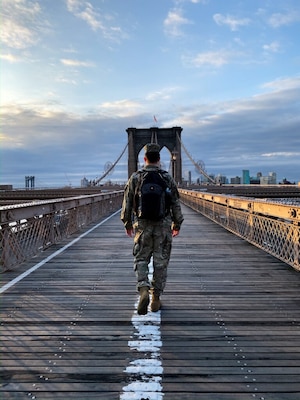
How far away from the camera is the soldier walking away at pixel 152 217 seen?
421 centimetres

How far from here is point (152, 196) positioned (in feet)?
13.7

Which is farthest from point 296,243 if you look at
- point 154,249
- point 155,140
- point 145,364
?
point 155,140

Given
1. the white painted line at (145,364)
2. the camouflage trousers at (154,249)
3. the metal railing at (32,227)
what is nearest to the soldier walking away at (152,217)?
the camouflage trousers at (154,249)

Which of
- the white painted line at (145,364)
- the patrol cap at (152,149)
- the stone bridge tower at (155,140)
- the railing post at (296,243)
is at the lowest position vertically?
the white painted line at (145,364)

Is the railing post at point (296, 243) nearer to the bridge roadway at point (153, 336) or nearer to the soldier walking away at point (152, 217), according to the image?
the bridge roadway at point (153, 336)

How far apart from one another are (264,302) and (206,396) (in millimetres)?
2316

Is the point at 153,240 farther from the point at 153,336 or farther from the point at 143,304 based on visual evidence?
the point at 153,336

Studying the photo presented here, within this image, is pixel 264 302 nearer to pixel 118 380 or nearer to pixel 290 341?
pixel 290 341

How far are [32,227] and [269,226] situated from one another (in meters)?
4.85

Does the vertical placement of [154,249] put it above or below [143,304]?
above

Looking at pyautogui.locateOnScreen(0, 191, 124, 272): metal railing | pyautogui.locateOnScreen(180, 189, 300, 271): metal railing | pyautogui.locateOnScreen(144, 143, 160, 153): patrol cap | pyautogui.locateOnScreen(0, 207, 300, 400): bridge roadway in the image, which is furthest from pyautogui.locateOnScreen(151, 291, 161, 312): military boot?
pyautogui.locateOnScreen(0, 191, 124, 272): metal railing

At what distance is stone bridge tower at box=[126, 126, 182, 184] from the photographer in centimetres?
7131

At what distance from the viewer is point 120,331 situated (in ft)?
12.2

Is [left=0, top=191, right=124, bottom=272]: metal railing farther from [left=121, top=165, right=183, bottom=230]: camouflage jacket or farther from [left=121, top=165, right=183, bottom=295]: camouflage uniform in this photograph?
[left=121, top=165, right=183, bottom=295]: camouflage uniform
